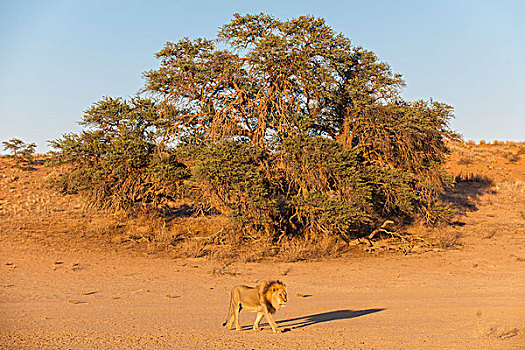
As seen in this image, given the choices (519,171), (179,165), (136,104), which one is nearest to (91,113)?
(136,104)

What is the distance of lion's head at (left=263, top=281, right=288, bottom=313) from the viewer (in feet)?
22.0

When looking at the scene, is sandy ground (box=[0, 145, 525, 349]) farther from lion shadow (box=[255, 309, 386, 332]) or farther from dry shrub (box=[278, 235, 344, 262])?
dry shrub (box=[278, 235, 344, 262])

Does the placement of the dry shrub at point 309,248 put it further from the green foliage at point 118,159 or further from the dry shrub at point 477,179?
the dry shrub at point 477,179

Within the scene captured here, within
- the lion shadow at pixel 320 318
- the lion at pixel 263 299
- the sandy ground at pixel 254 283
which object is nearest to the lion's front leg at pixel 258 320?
the lion at pixel 263 299

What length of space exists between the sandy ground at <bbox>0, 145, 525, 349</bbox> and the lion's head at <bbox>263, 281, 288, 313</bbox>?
496 millimetres

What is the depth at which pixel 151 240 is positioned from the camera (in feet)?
59.7

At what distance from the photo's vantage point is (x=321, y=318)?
8.22 metres

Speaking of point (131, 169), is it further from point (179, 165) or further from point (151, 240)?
point (151, 240)

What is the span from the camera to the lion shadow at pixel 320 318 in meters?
7.64

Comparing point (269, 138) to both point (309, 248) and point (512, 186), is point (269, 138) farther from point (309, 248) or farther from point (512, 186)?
point (512, 186)

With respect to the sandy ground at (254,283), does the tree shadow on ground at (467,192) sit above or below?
above

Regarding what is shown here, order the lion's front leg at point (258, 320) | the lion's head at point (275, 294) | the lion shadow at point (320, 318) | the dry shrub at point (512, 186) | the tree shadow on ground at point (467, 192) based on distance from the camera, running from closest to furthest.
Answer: the lion's head at point (275, 294) → the lion's front leg at point (258, 320) → the lion shadow at point (320, 318) → the tree shadow on ground at point (467, 192) → the dry shrub at point (512, 186)

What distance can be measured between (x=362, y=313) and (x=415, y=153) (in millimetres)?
9385

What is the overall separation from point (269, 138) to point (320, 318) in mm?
9579
